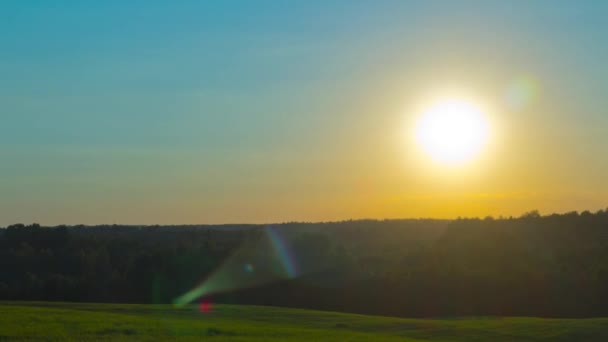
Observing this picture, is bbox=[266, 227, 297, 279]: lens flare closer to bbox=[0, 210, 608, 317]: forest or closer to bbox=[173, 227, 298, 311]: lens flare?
bbox=[173, 227, 298, 311]: lens flare

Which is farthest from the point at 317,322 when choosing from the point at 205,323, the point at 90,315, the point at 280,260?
the point at 280,260

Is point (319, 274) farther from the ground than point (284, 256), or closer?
closer

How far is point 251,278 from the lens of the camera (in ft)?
220

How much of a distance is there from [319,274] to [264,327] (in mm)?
37710

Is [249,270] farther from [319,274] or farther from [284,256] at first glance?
[319,274]

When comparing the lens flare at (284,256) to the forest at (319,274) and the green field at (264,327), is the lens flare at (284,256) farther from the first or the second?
the green field at (264,327)

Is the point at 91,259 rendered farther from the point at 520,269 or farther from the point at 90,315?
the point at 90,315

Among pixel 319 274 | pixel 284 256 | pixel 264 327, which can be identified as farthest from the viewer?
pixel 284 256

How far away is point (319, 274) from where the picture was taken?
220 feet

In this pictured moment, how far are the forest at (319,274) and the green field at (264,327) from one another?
22444 millimetres

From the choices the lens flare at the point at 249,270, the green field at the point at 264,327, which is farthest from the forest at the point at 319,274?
the green field at the point at 264,327

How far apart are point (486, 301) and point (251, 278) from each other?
20.0m

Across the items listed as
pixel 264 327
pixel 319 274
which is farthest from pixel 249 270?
pixel 264 327

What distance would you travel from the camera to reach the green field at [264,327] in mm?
25406
